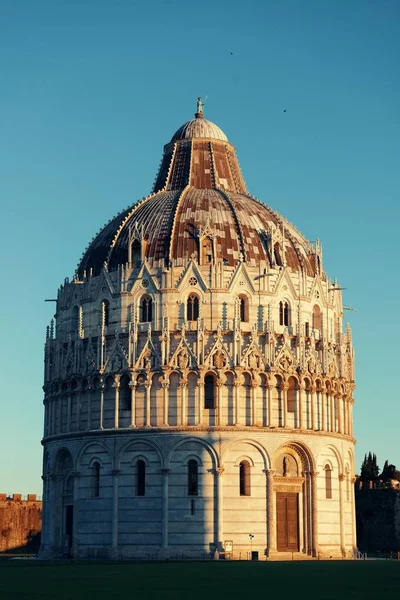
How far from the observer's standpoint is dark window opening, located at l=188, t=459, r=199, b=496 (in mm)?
78250

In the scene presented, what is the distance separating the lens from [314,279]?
86688mm

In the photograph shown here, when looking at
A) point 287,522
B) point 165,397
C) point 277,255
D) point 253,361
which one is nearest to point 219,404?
point 165,397

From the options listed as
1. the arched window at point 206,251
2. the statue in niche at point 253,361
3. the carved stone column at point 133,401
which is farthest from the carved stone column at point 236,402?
the arched window at point 206,251

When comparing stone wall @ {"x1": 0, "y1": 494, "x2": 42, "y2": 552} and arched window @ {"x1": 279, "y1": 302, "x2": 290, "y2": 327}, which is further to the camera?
stone wall @ {"x1": 0, "y1": 494, "x2": 42, "y2": 552}

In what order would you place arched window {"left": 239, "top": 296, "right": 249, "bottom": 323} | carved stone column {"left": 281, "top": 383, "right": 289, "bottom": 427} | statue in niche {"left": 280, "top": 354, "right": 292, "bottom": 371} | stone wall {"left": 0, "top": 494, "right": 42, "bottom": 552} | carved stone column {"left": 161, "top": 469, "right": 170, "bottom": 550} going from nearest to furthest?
carved stone column {"left": 161, "top": 469, "right": 170, "bottom": 550} < carved stone column {"left": 281, "top": 383, "right": 289, "bottom": 427} < statue in niche {"left": 280, "top": 354, "right": 292, "bottom": 371} < arched window {"left": 239, "top": 296, "right": 249, "bottom": 323} < stone wall {"left": 0, "top": 494, "right": 42, "bottom": 552}

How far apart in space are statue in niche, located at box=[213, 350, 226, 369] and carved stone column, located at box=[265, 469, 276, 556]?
8.27m

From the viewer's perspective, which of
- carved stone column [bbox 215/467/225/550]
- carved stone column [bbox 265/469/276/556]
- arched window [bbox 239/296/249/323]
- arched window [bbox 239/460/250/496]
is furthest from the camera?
arched window [bbox 239/296/249/323]

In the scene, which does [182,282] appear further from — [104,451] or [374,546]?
[374,546]

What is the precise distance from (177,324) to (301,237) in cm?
1562

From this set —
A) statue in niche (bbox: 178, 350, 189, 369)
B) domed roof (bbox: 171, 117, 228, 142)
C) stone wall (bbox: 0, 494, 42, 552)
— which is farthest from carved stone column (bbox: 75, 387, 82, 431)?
stone wall (bbox: 0, 494, 42, 552)

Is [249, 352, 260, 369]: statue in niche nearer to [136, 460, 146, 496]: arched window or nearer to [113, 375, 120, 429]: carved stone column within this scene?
[113, 375, 120, 429]: carved stone column

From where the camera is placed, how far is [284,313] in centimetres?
8412

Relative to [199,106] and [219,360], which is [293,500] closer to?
[219,360]

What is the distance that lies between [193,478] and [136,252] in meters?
18.2
